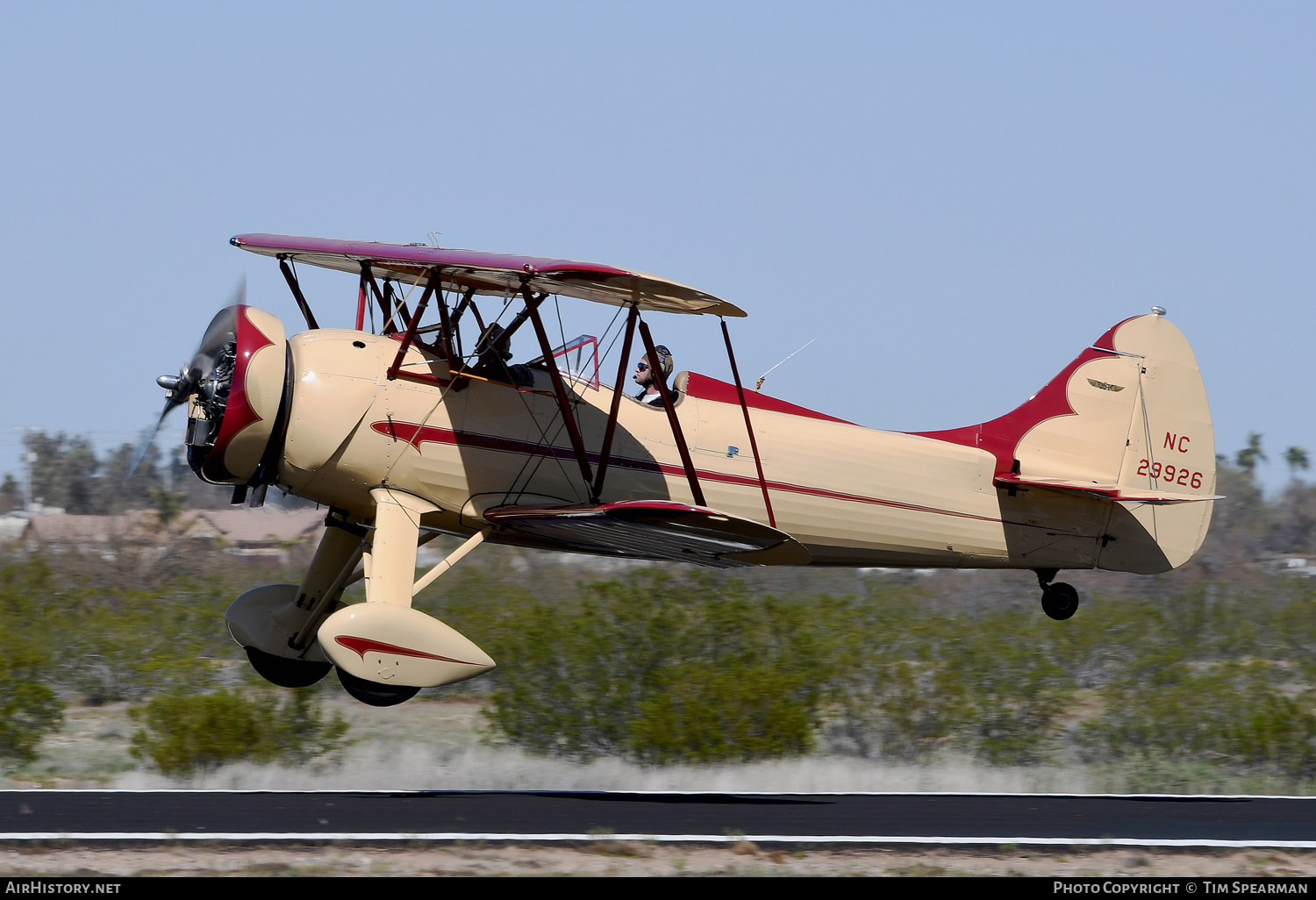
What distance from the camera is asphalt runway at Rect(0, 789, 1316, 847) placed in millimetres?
9984

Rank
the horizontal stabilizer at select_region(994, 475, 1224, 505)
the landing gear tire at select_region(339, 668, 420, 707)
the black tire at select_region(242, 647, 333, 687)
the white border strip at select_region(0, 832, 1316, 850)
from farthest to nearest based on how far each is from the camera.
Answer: the horizontal stabilizer at select_region(994, 475, 1224, 505) → the black tire at select_region(242, 647, 333, 687) → the landing gear tire at select_region(339, 668, 420, 707) → the white border strip at select_region(0, 832, 1316, 850)

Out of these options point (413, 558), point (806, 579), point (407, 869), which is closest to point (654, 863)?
point (407, 869)

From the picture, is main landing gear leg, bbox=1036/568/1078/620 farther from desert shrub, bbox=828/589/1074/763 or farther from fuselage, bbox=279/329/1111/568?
desert shrub, bbox=828/589/1074/763

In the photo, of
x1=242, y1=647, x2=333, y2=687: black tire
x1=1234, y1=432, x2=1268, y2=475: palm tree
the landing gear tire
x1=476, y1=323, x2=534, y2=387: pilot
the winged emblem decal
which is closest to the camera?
the landing gear tire

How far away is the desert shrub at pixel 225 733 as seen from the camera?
15.4 meters

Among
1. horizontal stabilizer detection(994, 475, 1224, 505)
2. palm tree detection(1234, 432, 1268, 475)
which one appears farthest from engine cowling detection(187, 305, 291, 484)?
palm tree detection(1234, 432, 1268, 475)

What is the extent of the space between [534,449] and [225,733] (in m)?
6.70

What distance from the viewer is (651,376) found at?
11.8 m

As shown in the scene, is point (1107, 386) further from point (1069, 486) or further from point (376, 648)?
point (376, 648)

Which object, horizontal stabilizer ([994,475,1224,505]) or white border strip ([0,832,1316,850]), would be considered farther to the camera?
horizontal stabilizer ([994,475,1224,505])

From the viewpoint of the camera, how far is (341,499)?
1076 centimetres

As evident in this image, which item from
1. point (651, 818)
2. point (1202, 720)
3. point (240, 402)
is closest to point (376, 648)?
point (240, 402)

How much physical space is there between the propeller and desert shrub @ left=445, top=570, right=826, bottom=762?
767 cm

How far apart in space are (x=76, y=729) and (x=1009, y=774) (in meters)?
11.4
